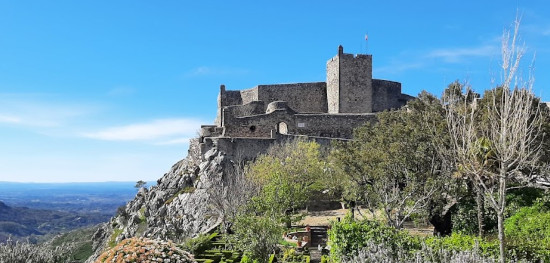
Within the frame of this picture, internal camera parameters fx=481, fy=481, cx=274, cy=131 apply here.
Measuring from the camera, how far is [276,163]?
34062 mm

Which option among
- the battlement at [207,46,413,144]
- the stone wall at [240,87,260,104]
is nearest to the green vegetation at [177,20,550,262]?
the battlement at [207,46,413,144]

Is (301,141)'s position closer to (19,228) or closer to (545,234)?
(545,234)

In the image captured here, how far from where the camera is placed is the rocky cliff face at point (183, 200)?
36.4m

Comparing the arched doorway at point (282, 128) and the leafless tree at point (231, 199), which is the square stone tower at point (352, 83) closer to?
the arched doorway at point (282, 128)

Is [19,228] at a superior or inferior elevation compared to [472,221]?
inferior

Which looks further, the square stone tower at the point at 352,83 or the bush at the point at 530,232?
the square stone tower at the point at 352,83

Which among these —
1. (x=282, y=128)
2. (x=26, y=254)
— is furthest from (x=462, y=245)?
(x=282, y=128)

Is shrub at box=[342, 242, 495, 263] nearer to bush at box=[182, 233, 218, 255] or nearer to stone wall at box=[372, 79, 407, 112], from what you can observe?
bush at box=[182, 233, 218, 255]

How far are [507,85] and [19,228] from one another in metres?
194

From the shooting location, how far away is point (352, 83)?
48844 millimetres

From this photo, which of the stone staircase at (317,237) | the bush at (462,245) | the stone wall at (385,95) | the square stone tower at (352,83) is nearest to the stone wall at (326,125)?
the square stone tower at (352,83)

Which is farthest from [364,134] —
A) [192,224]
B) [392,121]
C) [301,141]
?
[192,224]

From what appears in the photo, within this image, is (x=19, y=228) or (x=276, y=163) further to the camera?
(x=19, y=228)

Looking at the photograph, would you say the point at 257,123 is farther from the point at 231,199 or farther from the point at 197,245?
the point at 197,245
